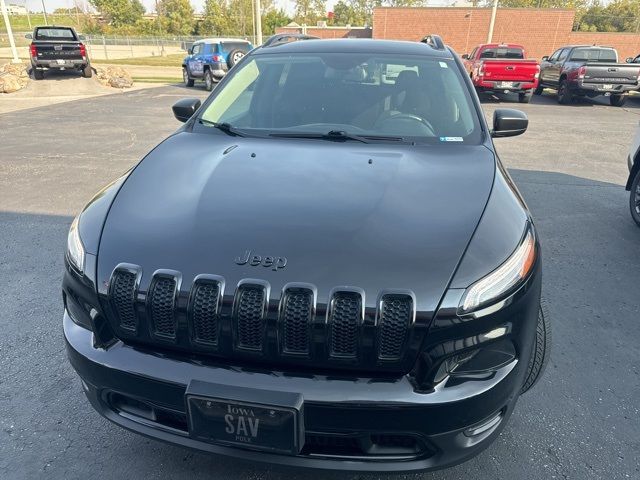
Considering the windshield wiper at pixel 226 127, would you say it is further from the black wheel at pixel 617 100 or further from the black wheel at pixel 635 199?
the black wheel at pixel 617 100

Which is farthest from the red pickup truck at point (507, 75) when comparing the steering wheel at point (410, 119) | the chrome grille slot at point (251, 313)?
the chrome grille slot at point (251, 313)

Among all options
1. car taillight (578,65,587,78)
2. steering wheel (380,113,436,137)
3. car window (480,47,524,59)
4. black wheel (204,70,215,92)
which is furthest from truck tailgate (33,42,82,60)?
steering wheel (380,113,436,137)

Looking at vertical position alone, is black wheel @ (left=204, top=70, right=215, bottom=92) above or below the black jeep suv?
below

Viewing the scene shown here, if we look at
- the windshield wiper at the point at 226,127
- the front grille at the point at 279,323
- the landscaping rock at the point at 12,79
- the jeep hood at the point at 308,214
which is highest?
the windshield wiper at the point at 226,127

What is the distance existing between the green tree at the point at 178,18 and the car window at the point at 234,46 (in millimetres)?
56499

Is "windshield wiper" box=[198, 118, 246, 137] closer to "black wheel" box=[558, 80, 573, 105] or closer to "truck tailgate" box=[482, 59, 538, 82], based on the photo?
"truck tailgate" box=[482, 59, 538, 82]

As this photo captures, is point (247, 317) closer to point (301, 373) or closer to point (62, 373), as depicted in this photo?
point (301, 373)

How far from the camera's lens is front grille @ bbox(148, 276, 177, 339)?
5.52 ft

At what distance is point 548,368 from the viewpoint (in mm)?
2850

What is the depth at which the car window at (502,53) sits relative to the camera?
16.6 m

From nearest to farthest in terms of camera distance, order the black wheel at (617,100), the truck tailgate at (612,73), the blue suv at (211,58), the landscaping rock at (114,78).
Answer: the truck tailgate at (612,73) → the black wheel at (617,100) → the blue suv at (211,58) → the landscaping rock at (114,78)

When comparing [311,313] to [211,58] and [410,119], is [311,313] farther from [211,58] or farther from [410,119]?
[211,58]

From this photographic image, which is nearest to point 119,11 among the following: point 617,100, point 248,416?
point 617,100

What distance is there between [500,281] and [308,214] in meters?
0.77
